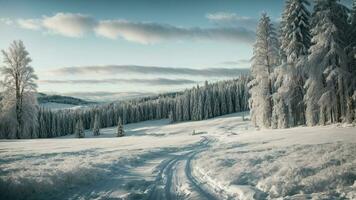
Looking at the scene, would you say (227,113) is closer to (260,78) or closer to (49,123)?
(49,123)

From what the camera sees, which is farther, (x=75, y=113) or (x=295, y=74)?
(x=75, y=113)

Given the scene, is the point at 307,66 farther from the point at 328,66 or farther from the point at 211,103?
the point at 211,103

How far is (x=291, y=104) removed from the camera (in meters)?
39.8

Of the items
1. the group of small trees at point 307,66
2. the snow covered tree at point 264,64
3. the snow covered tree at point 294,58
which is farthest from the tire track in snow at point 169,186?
the snow covered tree at point 264,64

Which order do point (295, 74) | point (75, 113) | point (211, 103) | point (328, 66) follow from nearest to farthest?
1. point (328, 66)
2. point (295, 74)
3. point (211, 103)
4. point (75, 113)

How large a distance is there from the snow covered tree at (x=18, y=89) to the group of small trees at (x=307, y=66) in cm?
2883

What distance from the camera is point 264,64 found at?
45094 mm

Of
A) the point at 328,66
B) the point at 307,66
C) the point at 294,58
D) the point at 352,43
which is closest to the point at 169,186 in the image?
the point at 328,66

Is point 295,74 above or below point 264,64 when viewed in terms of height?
below

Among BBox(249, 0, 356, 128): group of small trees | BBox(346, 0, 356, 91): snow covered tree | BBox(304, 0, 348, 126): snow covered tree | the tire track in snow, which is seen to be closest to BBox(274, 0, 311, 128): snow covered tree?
BBox(249, 0, 356, 128): group of small trees

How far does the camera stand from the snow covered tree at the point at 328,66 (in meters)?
33.2

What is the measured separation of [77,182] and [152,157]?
12.0 metres

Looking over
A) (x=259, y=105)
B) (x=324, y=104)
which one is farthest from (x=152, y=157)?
(x=259, y=105)

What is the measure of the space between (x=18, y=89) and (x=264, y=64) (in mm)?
31022
